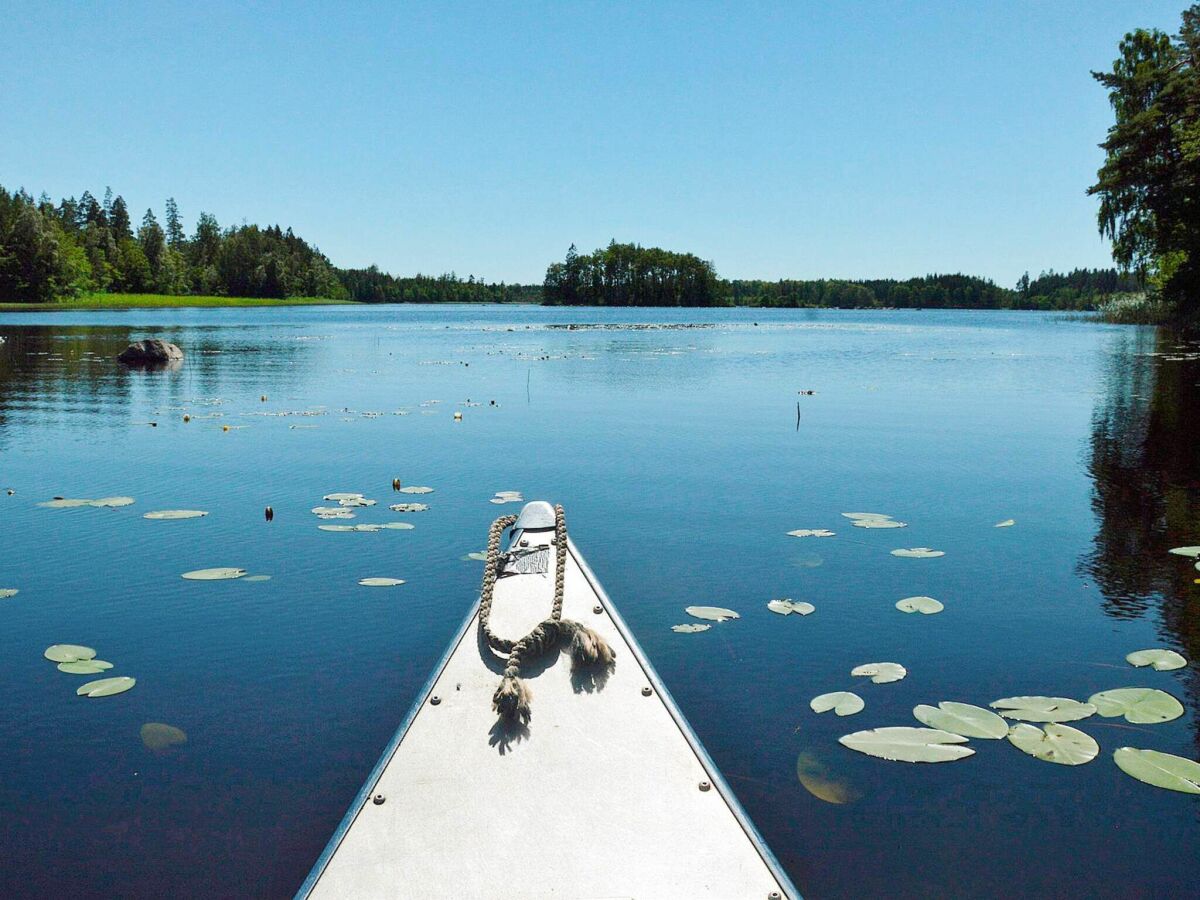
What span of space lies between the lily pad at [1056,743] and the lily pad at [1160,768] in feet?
0.49

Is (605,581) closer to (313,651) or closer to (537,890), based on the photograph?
(313,651)

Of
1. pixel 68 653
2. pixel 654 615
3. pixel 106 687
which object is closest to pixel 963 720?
pixel 654 615

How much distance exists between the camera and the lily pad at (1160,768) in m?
4.45

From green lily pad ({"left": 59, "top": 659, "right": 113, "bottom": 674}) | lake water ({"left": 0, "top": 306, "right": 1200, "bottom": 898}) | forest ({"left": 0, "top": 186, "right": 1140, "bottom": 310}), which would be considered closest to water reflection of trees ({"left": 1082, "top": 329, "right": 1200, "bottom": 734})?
lake water ({"left": 0, "top": 306, "right": 1200, "bottom": 898})

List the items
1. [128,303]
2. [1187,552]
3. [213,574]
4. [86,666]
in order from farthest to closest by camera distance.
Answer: [128,303], [1187,552], [213,574], [86,666]

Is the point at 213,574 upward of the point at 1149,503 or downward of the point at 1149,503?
downward

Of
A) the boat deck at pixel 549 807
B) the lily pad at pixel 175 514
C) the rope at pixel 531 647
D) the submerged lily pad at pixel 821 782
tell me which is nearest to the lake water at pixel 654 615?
the submerged lily pad at pixel 821 782

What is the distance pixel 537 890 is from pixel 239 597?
4.92 m

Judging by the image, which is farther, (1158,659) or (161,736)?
(1158,659)

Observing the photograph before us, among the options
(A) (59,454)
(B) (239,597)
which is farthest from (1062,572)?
(A) (59,454)

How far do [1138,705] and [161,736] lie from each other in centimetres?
565

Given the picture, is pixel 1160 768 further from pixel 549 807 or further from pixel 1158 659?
pixel 549 807

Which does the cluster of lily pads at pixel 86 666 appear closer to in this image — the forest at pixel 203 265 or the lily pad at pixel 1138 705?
the lily pad at pixel 1138 705

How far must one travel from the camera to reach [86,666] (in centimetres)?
591
